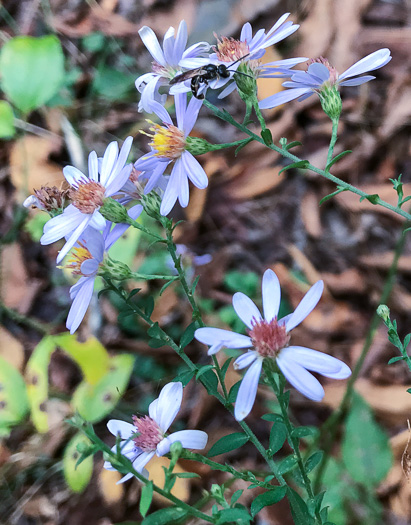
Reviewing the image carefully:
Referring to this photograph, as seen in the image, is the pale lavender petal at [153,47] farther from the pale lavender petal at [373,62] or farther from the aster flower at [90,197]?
the pale lavender petal at [373,62]

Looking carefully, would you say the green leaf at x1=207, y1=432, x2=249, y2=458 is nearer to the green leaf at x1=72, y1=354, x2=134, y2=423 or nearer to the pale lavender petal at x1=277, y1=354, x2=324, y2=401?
the pale lavender petal at x1=277, y1=354, x2=324, y2=401

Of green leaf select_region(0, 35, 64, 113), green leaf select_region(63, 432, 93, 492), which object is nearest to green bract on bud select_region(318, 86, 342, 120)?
green leaf select_region(63, 432, 93, 492)

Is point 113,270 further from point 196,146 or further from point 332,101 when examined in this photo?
point 332,101

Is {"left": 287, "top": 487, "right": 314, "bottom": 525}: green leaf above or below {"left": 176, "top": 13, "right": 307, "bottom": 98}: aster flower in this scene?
below

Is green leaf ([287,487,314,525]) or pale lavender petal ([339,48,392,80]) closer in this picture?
green leaf ([287,487,314,525])

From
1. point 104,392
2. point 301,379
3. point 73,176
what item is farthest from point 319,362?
point 104,392
